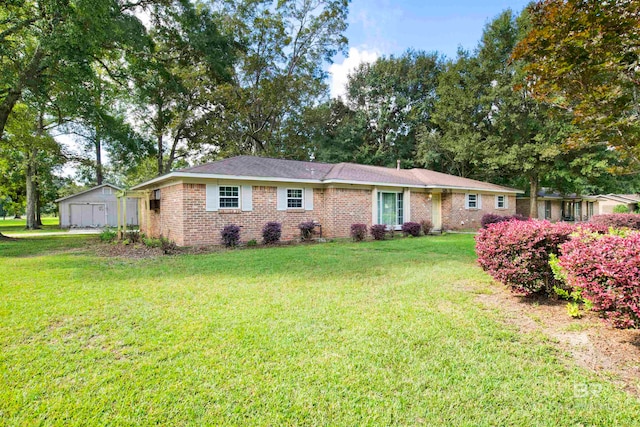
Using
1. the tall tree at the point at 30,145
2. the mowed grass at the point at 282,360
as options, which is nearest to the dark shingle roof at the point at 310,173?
the mowed grass at the point at 282,360

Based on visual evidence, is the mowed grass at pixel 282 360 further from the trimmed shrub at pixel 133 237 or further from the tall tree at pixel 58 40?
the tall tree at pixel 58 40

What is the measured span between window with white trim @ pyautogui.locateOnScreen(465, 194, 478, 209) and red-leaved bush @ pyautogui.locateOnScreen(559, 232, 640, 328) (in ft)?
55.1

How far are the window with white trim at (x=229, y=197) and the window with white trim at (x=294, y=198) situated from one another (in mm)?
2191

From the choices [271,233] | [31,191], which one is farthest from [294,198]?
[31,191]

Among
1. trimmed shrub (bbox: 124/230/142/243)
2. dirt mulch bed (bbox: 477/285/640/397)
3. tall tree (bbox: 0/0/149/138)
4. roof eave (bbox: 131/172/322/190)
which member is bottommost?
dirt mulch bed (bbox: 477/285/640/397)

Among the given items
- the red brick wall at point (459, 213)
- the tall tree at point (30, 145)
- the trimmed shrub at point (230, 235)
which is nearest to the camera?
the trimmed shrub at point (230, 235)

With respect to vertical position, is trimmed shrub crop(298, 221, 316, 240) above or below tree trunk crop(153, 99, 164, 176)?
below

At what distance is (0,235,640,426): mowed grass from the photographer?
2.33 meters

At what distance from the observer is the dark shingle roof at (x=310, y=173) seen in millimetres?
12148

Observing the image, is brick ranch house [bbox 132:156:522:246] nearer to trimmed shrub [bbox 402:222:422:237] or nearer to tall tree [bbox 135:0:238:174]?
trimmed shrub [bbox 402:222:422:237]

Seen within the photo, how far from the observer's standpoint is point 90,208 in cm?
2570

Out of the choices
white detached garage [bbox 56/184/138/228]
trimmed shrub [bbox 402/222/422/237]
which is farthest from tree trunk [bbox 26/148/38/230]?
trimmed shrub [bbox 402/222/422/237]

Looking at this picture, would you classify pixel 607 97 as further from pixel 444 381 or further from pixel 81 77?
pixel 81 77

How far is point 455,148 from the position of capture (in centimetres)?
2488
